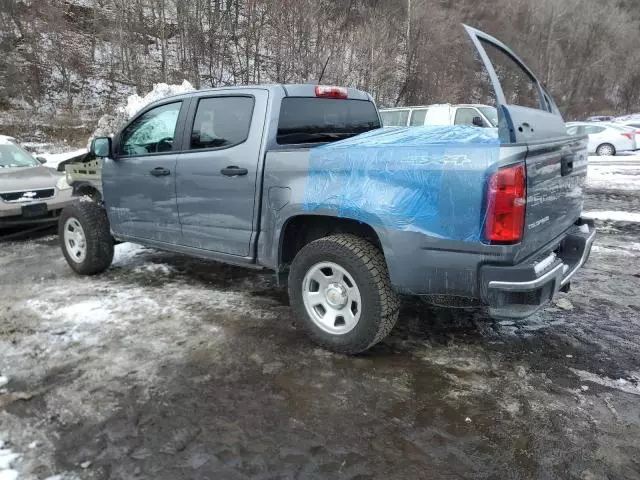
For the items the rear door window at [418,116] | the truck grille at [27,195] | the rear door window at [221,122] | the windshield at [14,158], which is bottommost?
the truck grille at [27,195]

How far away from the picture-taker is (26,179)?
24.3 ft

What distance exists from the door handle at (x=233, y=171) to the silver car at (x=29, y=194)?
3.85 meters

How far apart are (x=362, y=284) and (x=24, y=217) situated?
594cm

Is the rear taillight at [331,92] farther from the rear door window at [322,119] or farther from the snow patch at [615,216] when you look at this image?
the snow patch at [615,216]

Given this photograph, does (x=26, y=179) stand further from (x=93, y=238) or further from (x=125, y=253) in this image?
(x=93, y=238)

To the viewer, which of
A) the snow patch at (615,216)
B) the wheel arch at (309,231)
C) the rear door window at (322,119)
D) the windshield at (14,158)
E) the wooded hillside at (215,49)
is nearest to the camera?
the wheel arch at (309,231)

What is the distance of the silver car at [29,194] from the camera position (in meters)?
7.05

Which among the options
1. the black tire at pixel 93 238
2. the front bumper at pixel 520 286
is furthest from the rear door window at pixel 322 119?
the black tire at pixel 93 238

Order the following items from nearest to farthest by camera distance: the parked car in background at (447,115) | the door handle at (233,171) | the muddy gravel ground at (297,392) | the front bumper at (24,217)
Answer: the muddy gravel ground at (297,392) < the door handle at (233,171) < the front bumper at (24,217) < the parked car in background at (447,115)

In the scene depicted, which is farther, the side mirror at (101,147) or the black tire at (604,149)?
the black tire at (604,149)

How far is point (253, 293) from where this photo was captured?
15.7 feet

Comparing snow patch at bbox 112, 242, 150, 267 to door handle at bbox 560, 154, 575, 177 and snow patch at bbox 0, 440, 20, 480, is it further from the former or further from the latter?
door handle at bbox 560, 154, 575, 177

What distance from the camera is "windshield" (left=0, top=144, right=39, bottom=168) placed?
805 centimetres

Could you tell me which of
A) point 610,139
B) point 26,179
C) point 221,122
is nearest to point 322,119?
point 221,122
